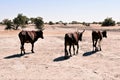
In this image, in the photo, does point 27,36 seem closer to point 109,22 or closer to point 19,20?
point 19,20

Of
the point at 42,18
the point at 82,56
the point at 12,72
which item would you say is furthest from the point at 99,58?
the point at 42,18

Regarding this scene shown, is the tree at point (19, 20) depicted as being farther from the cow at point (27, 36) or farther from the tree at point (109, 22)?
the cow at point (27, 36)

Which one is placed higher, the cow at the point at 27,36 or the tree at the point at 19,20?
the tree at the point at 19,20

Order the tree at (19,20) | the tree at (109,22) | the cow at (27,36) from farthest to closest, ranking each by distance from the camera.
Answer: the tree at (109,22) < the tree at (19,20) < the cow at (27,36)

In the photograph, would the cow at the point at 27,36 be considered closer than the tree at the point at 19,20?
Yes

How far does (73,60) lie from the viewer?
1759 cm

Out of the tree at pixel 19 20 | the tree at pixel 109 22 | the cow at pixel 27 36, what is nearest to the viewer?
the cow at pixel 27 36

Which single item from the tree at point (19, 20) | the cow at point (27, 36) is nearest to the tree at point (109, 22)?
the tree at point (19, 20)

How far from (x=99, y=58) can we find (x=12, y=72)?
22.2 ft

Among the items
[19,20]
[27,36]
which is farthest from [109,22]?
[27,36]

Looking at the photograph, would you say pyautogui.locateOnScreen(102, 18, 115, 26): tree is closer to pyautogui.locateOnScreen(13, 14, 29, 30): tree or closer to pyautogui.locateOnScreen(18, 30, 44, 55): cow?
pyautogui.locateOnScreen(13, 14, 29, 30): tree

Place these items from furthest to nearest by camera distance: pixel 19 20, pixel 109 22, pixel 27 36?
pixel 109 22, pixel 19 20, pixel 27 36

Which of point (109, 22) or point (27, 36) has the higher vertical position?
point (27, 36)

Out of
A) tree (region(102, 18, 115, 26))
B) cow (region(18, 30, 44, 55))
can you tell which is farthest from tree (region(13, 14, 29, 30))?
cow (region(18, 30, 44, 55))
